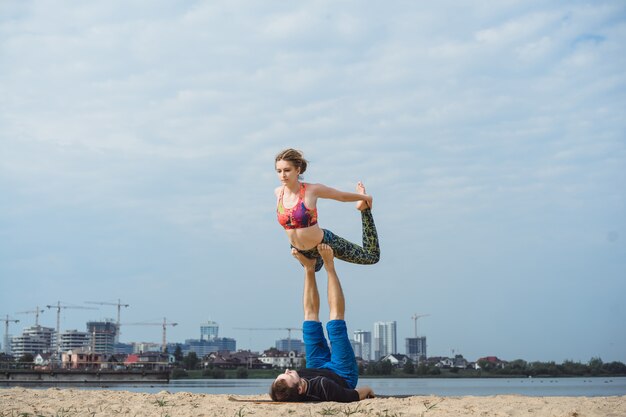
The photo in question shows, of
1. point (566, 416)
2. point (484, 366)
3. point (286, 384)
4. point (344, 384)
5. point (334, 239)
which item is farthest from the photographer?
point (484, 366)

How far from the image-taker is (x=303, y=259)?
1014cm

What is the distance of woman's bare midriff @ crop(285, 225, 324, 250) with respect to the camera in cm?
975

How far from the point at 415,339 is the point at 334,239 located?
172964 mm

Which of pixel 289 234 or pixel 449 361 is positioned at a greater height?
pixel 289 234

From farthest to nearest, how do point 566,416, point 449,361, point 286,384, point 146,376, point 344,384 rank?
point 449,361
point 146,376
point 344,384
point 286,384
point 566,416

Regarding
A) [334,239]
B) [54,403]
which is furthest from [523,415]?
[54,403]

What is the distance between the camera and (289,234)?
389 inches

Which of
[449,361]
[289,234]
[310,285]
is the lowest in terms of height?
[449,361]

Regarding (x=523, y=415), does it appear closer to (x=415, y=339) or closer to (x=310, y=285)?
(x=310, y=285)

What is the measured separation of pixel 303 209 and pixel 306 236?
0.36m

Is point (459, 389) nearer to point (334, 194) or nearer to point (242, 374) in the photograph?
point (334, 194)

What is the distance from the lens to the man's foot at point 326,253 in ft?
32.3

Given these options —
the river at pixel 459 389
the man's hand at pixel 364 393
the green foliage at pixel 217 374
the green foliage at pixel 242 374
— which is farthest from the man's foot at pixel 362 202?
the green foliage at pixel 217 374

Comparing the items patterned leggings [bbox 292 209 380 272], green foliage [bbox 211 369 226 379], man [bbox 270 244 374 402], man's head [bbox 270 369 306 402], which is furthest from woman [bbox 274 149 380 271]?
green foliage [bbox 211 369 226 379]
